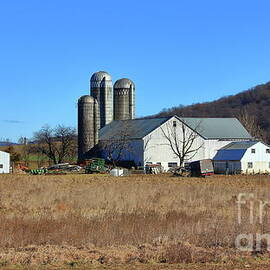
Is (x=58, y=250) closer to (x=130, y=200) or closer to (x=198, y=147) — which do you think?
(x=130, y=200)


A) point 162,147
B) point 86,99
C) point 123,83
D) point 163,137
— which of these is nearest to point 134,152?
point 162,147

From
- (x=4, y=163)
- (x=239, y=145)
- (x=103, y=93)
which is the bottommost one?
(x=4, y=163)

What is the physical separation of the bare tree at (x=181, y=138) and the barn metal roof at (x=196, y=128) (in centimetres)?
110

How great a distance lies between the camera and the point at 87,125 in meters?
77.2

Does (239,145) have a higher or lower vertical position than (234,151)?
higher

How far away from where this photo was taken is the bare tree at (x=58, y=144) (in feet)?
299

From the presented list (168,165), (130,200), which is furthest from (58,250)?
(168,165)

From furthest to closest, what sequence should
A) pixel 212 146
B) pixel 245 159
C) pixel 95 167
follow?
pixel 212 146 < pixel 245 159 < pixel 95 167

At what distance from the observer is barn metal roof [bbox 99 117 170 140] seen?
72.4 m

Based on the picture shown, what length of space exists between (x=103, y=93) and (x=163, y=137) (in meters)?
16.2

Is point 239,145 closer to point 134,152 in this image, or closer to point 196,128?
point 196,128

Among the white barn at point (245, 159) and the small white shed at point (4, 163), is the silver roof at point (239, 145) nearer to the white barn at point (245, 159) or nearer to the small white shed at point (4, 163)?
the white barn at point (245, 159)

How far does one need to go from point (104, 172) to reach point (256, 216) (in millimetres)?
46254

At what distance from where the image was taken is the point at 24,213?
20.8 m
